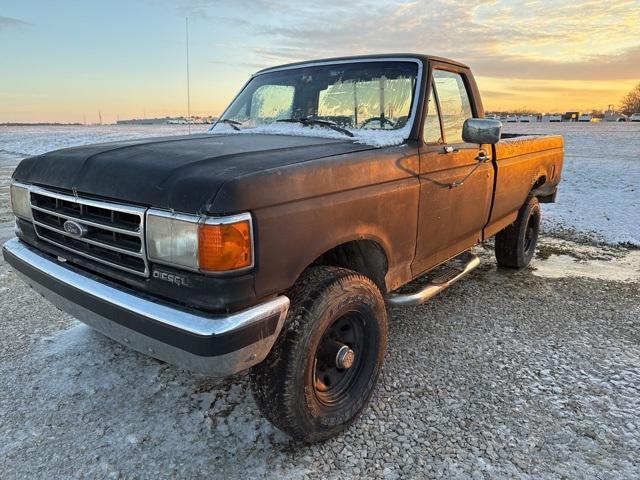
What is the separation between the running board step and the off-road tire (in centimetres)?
114

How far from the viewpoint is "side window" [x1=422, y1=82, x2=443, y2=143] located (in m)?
3.20

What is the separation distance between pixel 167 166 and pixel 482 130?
6.82ft

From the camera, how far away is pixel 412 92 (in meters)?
3.23

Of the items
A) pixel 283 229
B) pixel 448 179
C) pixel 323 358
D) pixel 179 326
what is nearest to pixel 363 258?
pixel 323 358

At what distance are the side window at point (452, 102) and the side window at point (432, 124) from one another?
10 centimetres

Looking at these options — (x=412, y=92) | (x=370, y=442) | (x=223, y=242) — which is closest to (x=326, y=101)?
(x=412, y=92)

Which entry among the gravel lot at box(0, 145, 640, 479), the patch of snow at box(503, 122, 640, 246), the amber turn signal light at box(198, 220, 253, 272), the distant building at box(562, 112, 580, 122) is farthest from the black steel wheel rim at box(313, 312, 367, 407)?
the distant building at box(562, 112, 580, 122)

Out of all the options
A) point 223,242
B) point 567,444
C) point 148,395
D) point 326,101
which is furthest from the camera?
point 326,101

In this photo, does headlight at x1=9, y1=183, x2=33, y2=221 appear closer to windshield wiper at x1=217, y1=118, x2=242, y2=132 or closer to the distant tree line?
windshield wiper at x1=217, y1=118, x2=242, y2=132

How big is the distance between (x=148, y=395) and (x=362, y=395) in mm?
1297

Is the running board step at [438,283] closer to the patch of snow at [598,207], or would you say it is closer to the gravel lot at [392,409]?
the gravel lot at [392,409]

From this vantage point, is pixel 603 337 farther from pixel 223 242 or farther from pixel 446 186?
pixel 223 242

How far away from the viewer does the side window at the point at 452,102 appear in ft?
11.4

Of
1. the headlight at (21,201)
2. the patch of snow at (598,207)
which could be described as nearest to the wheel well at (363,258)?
the headlight at (21,201)
